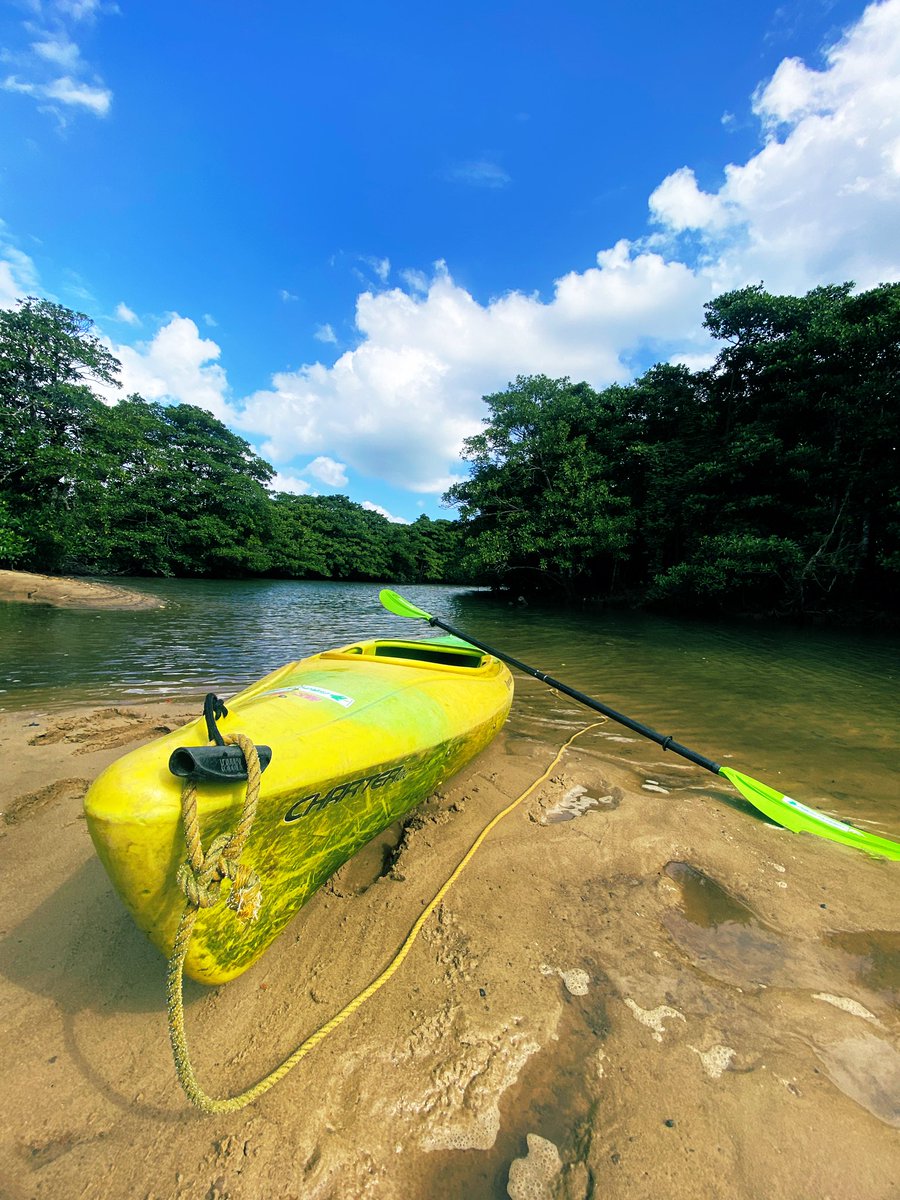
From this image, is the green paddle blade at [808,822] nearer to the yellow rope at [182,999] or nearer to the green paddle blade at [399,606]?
the yellow rope at [182,999]

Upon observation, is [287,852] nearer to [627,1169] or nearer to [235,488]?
[627,1169]

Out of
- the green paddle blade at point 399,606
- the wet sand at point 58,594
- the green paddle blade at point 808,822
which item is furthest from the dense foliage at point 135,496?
the green paddle blade at point 808,822

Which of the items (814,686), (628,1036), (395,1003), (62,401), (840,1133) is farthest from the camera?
(62,401)

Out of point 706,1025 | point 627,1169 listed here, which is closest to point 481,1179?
point 627,1169

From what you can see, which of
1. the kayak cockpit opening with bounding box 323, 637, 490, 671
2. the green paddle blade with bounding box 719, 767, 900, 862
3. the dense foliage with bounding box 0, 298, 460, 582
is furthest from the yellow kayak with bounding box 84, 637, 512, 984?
the dense foliage with bounding box 0, 298, 460, 582

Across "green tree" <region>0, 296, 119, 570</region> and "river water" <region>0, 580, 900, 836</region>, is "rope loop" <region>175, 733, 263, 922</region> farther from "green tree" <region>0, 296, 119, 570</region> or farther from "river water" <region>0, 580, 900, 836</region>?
"green tree" <region>0, 296, 119, 570</region>

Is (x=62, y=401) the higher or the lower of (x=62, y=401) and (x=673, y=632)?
the higher

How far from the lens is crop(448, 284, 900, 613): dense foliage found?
1271 centimetres

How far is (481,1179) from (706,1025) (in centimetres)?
101

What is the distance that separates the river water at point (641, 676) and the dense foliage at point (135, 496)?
11.3 metres

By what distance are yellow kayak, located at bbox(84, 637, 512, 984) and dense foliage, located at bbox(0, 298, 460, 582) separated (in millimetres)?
20962

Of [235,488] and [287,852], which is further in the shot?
[235,488]

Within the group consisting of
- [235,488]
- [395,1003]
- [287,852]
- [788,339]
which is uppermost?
[788,339]

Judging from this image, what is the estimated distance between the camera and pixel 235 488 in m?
34.9
